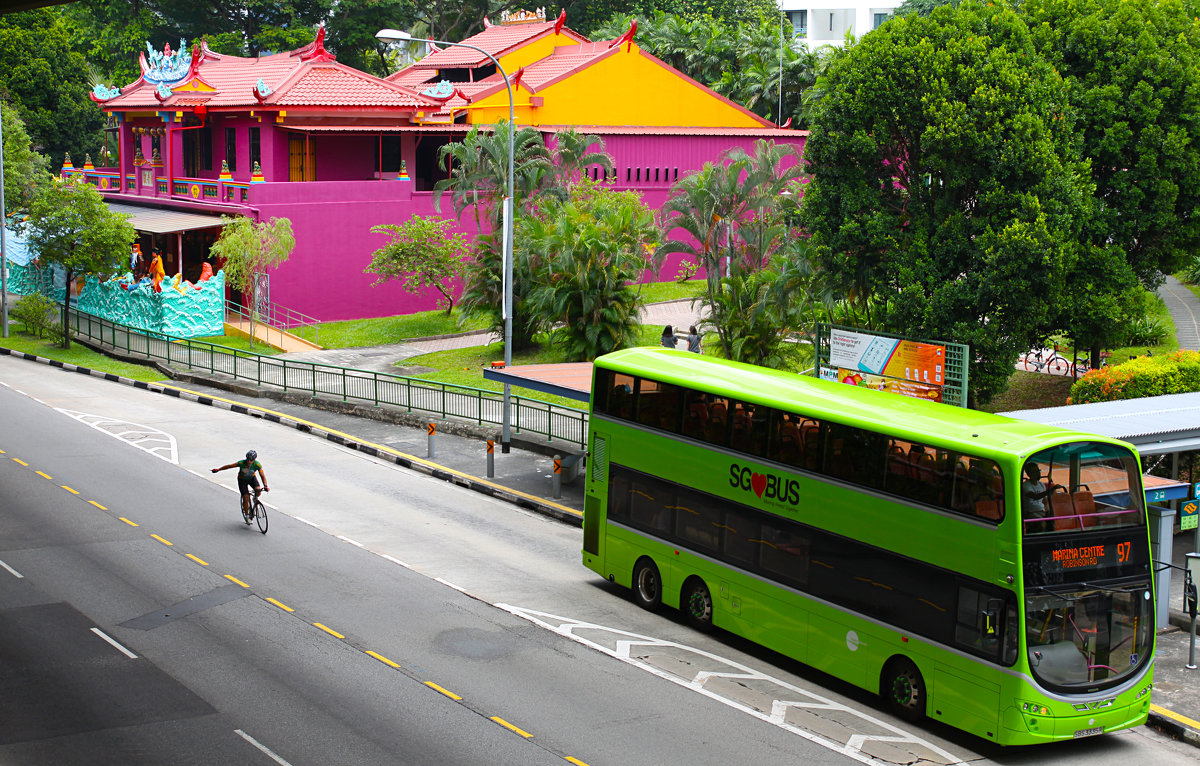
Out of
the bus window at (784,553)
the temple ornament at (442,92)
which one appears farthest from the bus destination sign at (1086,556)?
the temple ornament at (442,92)

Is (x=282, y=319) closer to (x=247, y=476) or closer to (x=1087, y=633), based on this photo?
(x=247, y=476)

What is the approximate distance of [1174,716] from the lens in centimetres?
1467

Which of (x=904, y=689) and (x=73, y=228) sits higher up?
(x=73, y=228)

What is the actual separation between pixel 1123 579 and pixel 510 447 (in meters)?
18.6

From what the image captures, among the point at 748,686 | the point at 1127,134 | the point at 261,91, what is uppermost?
the point at 261,91

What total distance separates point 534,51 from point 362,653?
49706 mm

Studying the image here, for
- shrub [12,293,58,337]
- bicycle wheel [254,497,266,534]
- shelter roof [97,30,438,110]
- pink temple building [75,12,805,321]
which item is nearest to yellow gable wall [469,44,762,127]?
pink temple building [75,12,805,321]

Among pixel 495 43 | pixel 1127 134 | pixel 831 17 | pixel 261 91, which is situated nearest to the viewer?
pixel 1127 134

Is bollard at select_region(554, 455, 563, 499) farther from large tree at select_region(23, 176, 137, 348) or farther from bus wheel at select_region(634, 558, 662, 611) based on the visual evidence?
large tree at select_region(23, 176, 137, 348)

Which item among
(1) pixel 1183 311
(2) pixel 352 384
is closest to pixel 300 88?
(2) pixel 352 384

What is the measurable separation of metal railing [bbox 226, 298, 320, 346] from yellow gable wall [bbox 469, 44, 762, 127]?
14.1 m

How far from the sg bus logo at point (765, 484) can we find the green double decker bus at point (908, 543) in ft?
0.09

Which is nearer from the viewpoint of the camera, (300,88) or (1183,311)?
(1183,311)

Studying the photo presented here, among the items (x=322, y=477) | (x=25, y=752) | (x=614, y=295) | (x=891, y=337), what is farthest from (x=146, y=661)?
(x=614, y=295)
